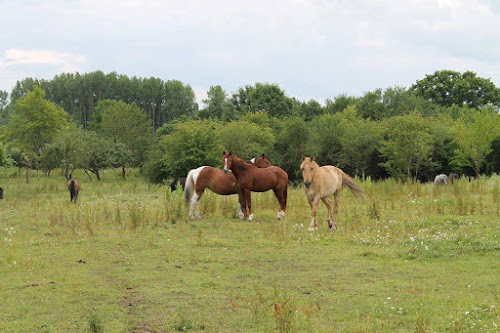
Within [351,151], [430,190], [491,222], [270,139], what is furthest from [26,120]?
[491,222]

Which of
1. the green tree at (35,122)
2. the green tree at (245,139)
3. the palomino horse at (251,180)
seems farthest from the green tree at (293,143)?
the palomino horse at (251,180)

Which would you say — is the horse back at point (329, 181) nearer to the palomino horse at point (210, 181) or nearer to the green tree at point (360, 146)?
the palomino horse at point (210, 181)

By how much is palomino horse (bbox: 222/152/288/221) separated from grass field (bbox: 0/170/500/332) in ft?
2.29

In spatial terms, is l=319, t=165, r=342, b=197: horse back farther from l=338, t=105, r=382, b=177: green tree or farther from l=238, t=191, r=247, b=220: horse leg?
l=338, t=105, r=382, b=177: green tree

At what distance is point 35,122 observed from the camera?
5759 centimetres

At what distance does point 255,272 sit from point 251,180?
282 inches

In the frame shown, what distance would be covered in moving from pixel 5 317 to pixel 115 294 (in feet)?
5.24

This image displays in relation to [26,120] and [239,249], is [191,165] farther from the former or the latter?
[26,120]

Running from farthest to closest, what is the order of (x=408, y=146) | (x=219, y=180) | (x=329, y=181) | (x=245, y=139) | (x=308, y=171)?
(x=245, y=139)
(x=408, y=146)
(x=219, y=180)
(x=329, y=181)
(x=308, y=171)

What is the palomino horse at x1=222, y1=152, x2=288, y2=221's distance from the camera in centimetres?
1620

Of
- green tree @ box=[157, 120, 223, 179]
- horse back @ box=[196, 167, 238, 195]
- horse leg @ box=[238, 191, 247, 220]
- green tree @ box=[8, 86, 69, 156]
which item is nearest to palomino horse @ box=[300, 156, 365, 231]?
horse leg @ box=[238, 191, 247, 220]

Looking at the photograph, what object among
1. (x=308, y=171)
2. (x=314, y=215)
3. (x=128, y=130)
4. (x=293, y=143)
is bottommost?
(x=314, y=215)

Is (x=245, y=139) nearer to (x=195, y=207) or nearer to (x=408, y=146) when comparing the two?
(x=408, y=146)

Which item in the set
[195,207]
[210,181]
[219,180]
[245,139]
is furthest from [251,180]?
[245,139]
